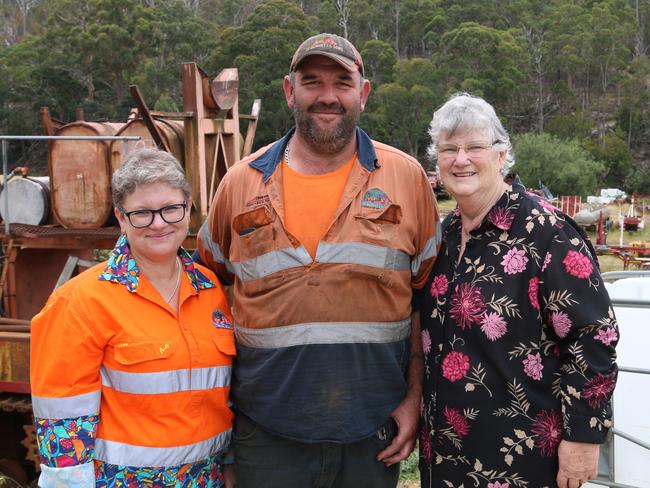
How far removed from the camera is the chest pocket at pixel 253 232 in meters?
2.56

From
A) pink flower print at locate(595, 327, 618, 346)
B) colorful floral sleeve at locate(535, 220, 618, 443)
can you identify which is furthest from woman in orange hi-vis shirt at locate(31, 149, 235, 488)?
pink flower print at locate(595, 327, 618, 346)

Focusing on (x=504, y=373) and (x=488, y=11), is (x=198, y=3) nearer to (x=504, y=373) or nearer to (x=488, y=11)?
(x=488, y=11)

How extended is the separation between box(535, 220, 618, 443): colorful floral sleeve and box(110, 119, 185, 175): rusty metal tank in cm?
376

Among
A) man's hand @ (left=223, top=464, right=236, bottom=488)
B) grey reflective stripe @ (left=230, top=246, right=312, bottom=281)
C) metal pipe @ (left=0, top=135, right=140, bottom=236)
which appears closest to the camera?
grey reflective stripe @ (left=230, top=246, right=312, bottom=281)

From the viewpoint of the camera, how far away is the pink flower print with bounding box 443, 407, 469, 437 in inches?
95.8

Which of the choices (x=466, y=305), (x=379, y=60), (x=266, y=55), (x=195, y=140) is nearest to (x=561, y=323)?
(x=466, y=305)

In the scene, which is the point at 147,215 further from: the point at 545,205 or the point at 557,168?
the point at 557,168

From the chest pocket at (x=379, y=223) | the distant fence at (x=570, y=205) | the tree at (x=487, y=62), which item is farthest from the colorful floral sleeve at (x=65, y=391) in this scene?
the tree at (x=487, y=62)

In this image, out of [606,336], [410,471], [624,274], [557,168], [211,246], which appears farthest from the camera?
[557,168]

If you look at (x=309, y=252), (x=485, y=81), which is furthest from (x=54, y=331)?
(x=485, y=81)

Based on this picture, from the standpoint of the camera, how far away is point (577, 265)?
7.29ft

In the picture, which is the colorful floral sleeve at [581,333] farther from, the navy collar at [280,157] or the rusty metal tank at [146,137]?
the rusty metal tank at [146,137]

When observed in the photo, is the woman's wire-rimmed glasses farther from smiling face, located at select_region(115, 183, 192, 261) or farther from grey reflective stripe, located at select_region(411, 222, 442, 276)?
smiling face, located at select_region(115, 183, 192, 261)

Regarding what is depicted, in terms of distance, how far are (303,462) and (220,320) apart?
0.62 metres
